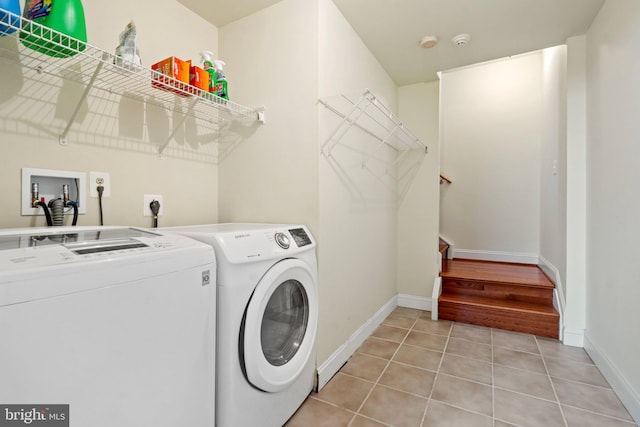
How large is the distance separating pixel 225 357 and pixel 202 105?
1385 millimetres

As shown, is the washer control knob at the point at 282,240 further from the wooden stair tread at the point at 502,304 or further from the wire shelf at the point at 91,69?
the wooden stair tread at the point at 502,304

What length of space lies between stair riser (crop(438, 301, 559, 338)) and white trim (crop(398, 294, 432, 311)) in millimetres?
213

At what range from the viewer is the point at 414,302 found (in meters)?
2.91

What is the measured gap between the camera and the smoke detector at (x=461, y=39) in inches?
80.7

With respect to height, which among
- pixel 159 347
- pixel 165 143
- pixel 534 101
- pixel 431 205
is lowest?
pixel 159 347

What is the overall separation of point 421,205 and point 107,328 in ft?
8.70

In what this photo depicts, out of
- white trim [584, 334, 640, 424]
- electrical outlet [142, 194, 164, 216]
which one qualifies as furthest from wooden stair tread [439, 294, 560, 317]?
electrical outlet [142, 194, 164, 216]

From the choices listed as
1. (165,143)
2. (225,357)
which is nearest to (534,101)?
(165,143)

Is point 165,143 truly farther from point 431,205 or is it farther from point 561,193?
point 561,193

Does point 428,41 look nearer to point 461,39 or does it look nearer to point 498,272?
point 461,39

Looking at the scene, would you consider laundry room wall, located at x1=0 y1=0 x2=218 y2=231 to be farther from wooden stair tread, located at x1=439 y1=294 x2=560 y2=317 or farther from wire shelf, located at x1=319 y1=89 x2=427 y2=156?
wooden stair tread, located at x1=439 y1=294 x2=560 y2=317

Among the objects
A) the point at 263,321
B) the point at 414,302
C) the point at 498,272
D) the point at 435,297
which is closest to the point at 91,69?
the point at 263,321

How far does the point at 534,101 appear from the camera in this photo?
11.7 ft

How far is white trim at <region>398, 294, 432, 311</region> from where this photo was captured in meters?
2.86
